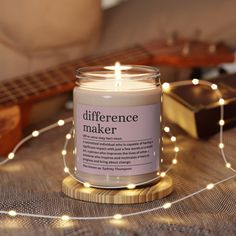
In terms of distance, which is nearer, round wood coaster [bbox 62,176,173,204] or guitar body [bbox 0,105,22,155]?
round wood coaster [bbox 62,176,173,204]

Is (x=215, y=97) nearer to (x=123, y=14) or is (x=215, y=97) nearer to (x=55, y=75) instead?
(x=55, y=75)

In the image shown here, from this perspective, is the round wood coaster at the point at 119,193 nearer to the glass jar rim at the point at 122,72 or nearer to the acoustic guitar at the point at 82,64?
A: the glass jar rim at the point at 122,72

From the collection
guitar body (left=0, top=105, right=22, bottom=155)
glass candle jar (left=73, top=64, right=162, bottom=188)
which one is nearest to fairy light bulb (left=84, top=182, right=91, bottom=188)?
glass candle jar (left=73, top=64, right=162, bottom=188)

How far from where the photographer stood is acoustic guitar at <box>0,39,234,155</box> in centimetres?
92

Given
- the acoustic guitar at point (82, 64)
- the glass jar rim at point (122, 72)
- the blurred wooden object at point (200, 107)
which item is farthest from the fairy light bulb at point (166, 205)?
the acoustic guitar at point (82, 64)

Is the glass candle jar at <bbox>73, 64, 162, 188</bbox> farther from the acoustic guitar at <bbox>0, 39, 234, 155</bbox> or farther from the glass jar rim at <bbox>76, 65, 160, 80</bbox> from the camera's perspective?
the acoustic guitar at <bbox>0, 39, 234, 155</bbox>

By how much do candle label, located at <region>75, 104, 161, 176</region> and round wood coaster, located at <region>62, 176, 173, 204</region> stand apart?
2cm

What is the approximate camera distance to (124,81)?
23.8 inches

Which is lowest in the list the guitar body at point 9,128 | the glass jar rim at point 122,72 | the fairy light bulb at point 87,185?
the guitar body at point 9,128

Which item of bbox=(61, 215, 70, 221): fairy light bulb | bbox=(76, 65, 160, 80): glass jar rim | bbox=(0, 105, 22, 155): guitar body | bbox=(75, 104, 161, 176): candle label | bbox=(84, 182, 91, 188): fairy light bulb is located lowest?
bbox=(0, 105, 22, 155): guitar body

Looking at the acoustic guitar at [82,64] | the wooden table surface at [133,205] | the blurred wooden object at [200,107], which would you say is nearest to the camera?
the wooden table surface at [133,205]

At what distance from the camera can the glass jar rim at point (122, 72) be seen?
600 mm

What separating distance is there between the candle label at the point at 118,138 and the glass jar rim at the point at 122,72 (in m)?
0.03

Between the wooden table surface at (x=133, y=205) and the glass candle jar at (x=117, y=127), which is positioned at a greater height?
the glass candle jar at (x=117, y=127)
